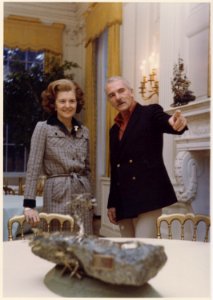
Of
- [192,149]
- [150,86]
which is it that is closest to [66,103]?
[192,149]

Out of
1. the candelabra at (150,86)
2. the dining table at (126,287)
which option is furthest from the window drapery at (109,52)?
the dining table at (126,287)

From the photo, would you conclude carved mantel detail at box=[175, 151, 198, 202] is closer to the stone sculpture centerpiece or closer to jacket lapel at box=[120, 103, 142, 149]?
jacket lapel at box=[120, 103, 142, 149]

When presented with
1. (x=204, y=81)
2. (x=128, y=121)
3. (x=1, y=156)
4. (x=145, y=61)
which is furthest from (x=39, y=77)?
(x=1, y=156)

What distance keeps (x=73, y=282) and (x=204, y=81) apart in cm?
131

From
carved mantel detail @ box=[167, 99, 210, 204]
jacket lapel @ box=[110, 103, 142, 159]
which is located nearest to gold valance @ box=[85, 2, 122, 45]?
carved mantel detail @ box=[167, 99, 210, 204]

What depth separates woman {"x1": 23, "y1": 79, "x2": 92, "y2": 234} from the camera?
1.21m

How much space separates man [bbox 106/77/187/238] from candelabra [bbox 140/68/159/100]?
1038 millimetres

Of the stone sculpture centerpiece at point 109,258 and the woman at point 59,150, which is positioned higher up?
the woman at point 59,150

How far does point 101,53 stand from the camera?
3285mm

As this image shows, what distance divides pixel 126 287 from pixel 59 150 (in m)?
0.61

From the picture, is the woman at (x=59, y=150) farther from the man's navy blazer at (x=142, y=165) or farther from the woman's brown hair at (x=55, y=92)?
the man's navy blazer at (x=142, y=165)

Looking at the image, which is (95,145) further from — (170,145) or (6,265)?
(6,265)

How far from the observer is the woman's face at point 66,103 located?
1205mm

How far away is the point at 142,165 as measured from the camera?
133 cm
